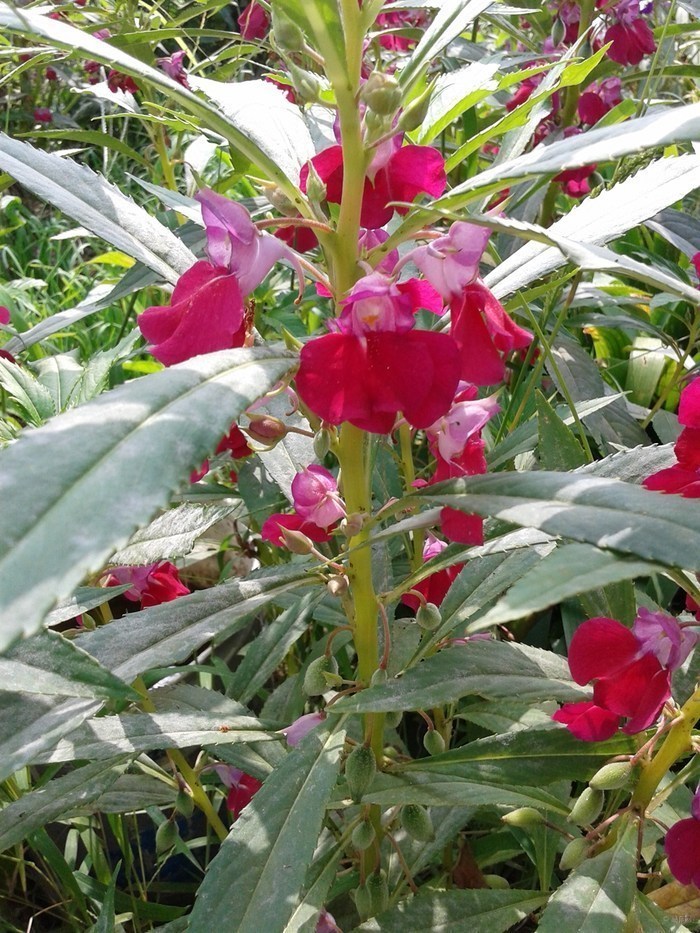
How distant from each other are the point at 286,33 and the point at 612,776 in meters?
0.69

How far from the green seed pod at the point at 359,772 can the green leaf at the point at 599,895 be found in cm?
19

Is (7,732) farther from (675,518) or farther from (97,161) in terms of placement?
(97,161)

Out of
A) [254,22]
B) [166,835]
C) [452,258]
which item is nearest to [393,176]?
[452,258]

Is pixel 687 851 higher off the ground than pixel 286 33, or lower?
lower

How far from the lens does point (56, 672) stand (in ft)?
2.05

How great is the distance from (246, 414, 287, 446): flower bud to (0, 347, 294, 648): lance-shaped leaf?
0.24 metres

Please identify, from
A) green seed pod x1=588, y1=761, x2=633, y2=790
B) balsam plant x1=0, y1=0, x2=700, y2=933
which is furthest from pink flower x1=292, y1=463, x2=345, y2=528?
green seed pod x1=588, y1=761, x2=633, y2=790

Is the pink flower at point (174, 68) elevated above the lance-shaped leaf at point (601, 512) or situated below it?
above

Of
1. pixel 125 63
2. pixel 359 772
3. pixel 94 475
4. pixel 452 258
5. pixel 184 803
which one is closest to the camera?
pixel 94 475

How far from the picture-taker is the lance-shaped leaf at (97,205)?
2.63 ft

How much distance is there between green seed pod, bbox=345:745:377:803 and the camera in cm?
80

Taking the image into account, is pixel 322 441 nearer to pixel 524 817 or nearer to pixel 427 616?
pixel 427 616

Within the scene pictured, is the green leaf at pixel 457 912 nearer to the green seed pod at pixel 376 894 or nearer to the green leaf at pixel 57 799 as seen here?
the green seed pod at pixel 376 894

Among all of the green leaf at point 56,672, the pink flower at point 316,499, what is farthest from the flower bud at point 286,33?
the green leaf at point 56,672
